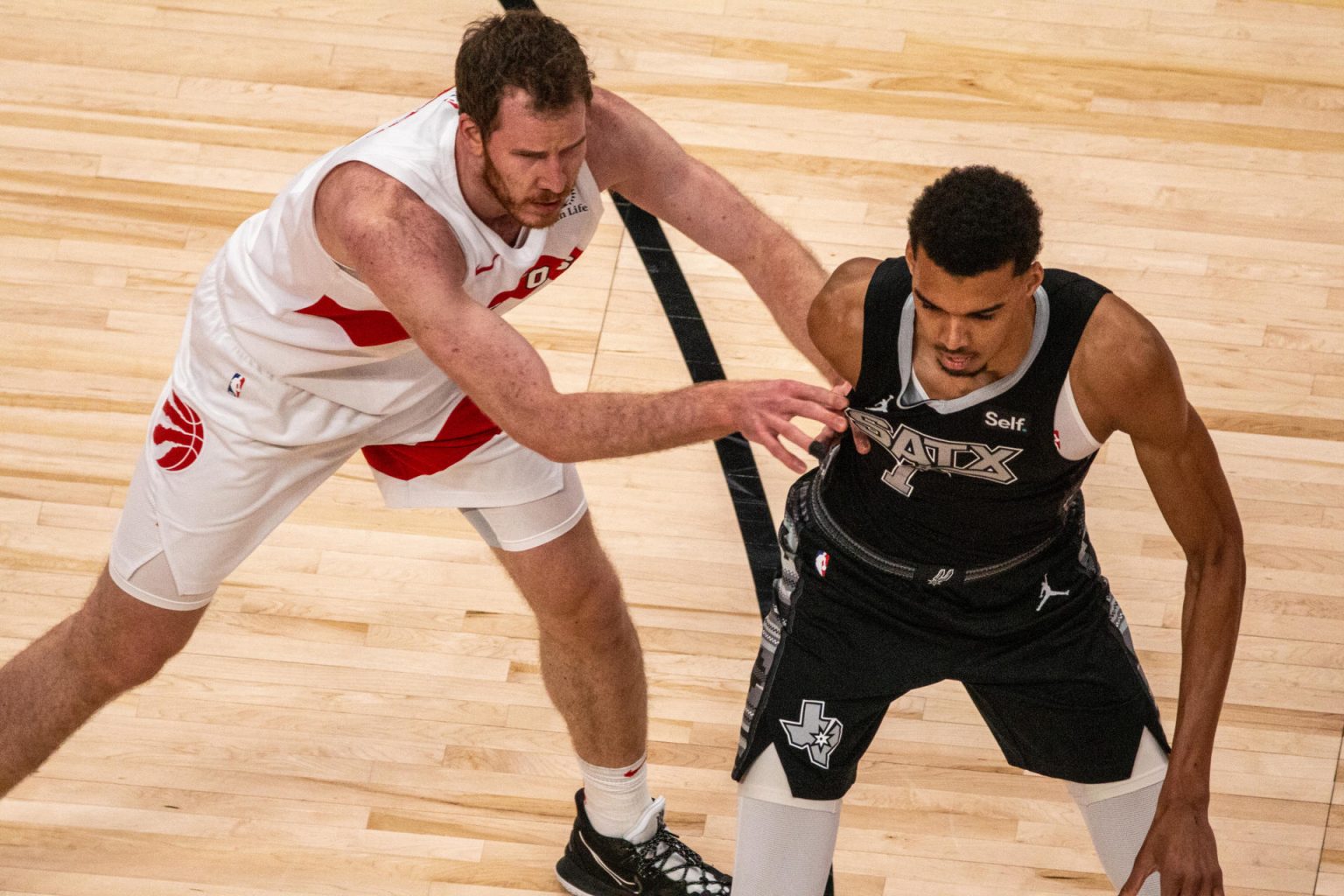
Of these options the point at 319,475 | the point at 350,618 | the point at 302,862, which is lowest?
the point at 302,862

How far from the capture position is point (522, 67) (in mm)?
2232

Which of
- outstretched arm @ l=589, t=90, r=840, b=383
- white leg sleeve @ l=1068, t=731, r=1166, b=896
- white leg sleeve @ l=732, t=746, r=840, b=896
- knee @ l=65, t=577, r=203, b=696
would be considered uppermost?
outstretched arm @ l=589, t=90, r=840, b=383

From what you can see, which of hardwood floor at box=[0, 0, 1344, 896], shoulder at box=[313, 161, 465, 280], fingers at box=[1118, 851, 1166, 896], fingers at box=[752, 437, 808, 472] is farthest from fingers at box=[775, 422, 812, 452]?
hardwood floor at box=[0, 0, 1344, 896]

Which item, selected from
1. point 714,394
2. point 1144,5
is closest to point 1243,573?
point 714,394

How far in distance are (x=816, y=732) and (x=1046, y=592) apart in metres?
0.43

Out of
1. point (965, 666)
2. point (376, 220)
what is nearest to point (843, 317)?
point (965, 666)

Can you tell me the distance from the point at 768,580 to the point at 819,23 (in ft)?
5.90

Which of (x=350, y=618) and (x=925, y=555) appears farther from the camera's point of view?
(x=350, y=618)

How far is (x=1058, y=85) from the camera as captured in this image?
167 inches

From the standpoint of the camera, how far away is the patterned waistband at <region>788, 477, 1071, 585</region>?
2.41m

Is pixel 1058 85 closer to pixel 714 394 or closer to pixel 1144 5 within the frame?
pixel 1144 5

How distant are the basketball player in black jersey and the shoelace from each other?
0.51 meters

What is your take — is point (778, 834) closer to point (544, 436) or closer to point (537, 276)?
point (544, 436)

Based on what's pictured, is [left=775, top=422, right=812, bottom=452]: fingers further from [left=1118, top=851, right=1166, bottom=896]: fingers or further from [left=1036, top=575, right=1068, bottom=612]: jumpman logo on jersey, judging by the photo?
[left=1118, top=851, right=1166, bottom=896]: fingers
